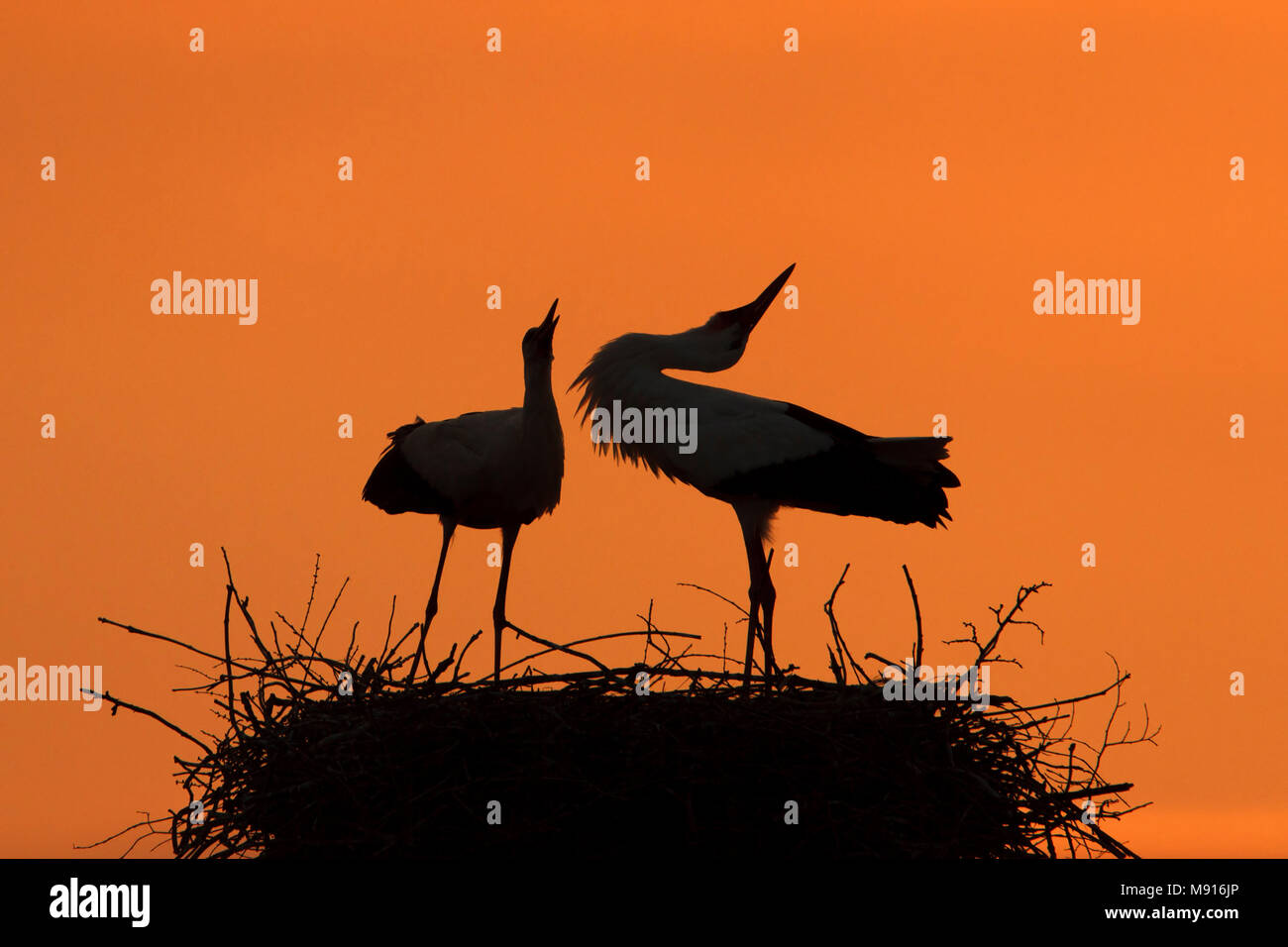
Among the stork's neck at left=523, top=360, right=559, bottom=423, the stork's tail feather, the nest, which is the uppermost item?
the stork's neck at left=523, top=360, right=559, bottom=423

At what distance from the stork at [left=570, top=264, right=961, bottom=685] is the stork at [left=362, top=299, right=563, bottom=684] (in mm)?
275

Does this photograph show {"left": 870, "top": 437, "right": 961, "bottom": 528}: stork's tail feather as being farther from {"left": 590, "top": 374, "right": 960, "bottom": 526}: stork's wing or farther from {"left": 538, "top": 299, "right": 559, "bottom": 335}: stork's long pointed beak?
{"left": 538, "top": 299, "right": 559, "bottom": 335}: stork's long pointed beak

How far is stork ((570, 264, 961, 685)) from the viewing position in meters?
6.86

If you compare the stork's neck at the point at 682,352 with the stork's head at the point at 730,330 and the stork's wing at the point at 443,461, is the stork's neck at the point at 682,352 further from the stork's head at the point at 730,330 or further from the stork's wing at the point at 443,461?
the stork's wing at the point at 443,461

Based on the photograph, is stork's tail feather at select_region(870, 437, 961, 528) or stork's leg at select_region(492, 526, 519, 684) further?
stork's leg at select_region(492, 526, 519, 684)

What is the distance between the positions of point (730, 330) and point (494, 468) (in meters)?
1.36

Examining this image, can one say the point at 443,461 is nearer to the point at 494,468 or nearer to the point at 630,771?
the point at 494,468

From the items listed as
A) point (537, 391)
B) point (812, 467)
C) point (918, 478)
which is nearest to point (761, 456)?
point (812, 467)

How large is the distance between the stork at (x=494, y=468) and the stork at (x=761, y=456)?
0.27m

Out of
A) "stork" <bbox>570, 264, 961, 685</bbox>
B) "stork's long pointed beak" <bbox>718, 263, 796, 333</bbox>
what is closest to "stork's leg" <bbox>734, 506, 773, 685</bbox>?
"stork" <bbox>570, 264, 961, 685</bbox>

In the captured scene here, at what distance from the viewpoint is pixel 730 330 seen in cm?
740

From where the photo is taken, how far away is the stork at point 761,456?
686 centimetres
